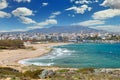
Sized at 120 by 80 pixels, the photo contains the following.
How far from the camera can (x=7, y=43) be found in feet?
487

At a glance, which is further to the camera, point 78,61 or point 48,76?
point 78,61

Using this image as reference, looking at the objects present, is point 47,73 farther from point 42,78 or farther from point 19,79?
point 19,79

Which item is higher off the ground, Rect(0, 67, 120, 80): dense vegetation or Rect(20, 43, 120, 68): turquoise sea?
Rect(0, 67, 120, 80): dense vegetation

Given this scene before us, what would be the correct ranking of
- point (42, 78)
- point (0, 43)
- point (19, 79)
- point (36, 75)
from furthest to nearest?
point (0, 43), point (36, 75), point (42, 78), point (19, 79)

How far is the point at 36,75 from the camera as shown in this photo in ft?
74.3

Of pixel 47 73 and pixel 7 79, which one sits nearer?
pixel 7 79

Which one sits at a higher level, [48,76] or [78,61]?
[48,76]

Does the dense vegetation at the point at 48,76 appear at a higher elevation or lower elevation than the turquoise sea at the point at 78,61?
higher

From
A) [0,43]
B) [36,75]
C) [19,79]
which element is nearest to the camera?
[19,79]

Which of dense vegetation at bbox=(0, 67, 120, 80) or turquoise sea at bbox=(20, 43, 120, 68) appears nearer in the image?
dense vegetation at bbox=(0, 67, 120, 80)

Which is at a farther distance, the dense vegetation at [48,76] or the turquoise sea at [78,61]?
the turquoise sea at [78,61]

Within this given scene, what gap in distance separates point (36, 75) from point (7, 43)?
128622 millimetres

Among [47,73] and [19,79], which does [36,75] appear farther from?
[19,79]

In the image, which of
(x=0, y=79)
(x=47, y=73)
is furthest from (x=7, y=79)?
(x=47, y=73)
